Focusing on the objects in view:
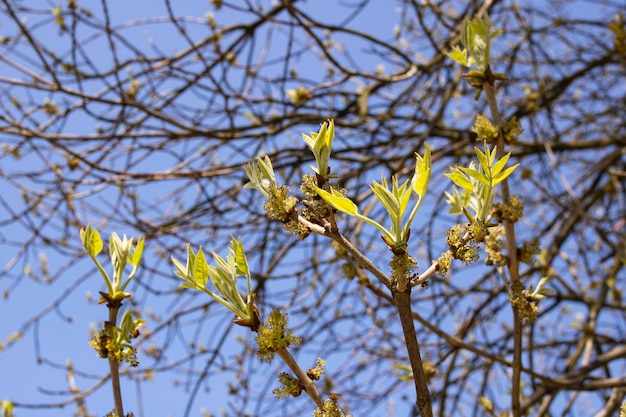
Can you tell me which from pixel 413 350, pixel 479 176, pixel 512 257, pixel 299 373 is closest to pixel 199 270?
pixel 299 373

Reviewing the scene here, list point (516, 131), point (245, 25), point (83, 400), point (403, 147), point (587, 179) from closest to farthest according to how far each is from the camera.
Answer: point (516, 131) < point (83, 400) < point (245, 25) < point (403, 147) < point (587, 179)

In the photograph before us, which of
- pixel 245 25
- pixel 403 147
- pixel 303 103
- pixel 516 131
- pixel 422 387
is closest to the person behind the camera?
pixel 422 387

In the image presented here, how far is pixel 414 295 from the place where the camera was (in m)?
3.96

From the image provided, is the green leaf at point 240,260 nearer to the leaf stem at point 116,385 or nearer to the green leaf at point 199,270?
the green leaf at point 199,270

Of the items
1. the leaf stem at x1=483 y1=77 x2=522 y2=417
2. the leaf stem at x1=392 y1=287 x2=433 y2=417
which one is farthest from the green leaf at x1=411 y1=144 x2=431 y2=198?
the leaf stem at x1=483 y1=77 x2=522 y2=417

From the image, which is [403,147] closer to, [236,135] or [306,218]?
[236,135]

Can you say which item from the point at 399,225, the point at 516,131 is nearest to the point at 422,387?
the point at 399,225

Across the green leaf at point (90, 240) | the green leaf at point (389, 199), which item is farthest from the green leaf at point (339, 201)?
the green leaf at point (90, 240)

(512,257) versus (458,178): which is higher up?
(512,257)

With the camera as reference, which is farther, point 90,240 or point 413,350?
point 90,240

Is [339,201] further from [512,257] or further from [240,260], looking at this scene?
[512,257]

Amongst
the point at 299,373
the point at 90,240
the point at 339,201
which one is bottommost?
the point at 299,373

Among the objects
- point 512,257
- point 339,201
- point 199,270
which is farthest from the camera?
point 512,257

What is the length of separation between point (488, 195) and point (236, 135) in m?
2.57
